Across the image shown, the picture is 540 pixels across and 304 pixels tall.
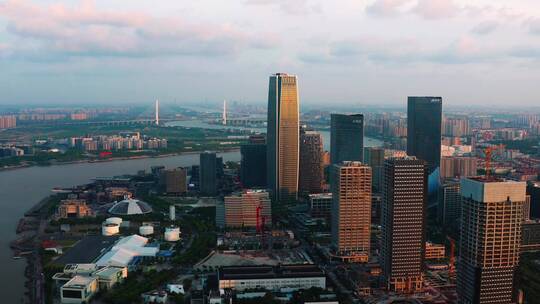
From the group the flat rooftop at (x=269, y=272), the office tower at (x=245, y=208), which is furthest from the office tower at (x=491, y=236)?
the office tower at (x=245, y=208)

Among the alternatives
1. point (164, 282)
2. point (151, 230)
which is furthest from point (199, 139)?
point (164, 282)

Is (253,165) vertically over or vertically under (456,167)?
over

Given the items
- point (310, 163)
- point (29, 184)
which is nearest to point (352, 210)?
point (310, 163)

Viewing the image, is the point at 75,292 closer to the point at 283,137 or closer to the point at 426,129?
the point at 283,137

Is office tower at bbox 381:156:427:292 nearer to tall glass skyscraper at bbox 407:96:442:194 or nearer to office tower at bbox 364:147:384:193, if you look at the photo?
tall glass skyscraper at bbox 407:96:442:194

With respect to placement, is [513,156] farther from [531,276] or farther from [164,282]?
[164,282]

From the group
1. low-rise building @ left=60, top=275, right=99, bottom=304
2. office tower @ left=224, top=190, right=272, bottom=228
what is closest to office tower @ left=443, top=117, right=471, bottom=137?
office tower @ left=224, top=190, right=272, bottom=228

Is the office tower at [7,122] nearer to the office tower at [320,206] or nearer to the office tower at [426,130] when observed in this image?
the office tower at [320,206]
